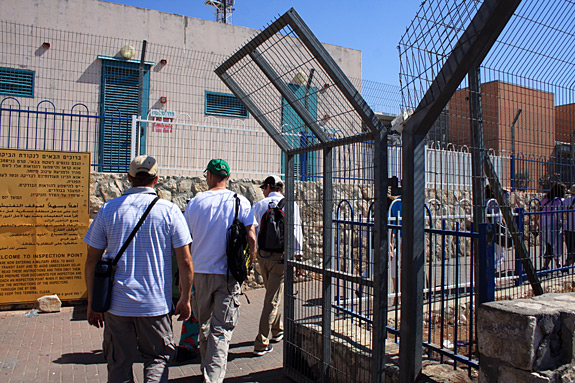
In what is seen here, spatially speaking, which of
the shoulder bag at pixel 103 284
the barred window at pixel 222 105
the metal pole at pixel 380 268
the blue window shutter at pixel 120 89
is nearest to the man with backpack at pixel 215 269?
the shoulder bag at pixel 103 284

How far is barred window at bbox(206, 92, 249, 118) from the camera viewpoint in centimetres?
1162

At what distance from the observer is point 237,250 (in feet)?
12.2

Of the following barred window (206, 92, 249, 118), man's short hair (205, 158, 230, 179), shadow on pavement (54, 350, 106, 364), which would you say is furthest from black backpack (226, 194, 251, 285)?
barred window (206, 92, 249, 118)

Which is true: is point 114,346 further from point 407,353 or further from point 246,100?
point 246,100

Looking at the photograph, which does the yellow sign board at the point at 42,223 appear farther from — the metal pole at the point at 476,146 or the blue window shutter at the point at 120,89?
the metal pole at the point at 476,146

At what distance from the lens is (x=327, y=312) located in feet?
12.0

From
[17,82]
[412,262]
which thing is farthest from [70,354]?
[17,82]

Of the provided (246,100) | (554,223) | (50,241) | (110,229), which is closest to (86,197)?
(50,241)

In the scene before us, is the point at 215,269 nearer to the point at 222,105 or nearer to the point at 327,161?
the point at 327,161

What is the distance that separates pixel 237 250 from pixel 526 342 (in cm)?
215

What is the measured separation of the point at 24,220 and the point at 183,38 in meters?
7.18

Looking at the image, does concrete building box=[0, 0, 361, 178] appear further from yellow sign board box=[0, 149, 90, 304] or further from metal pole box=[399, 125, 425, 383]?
metal pole box=[399, 125, 425, 383]

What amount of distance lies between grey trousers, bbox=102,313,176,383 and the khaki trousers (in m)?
1.82

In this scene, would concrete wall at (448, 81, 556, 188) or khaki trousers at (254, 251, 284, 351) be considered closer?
concrete wall at (448, 81, 556, 188)
